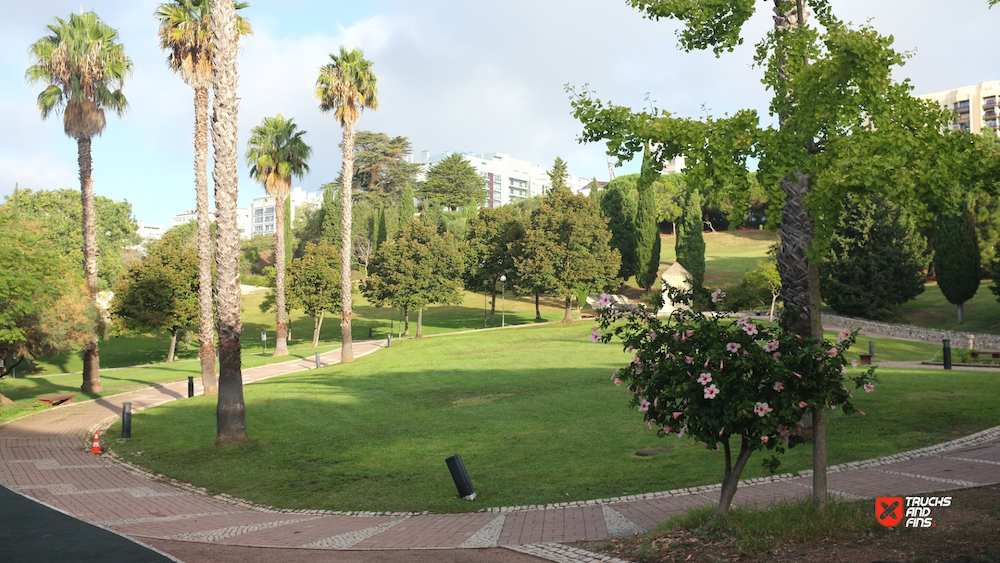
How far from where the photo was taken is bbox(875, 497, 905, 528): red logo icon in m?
7.34

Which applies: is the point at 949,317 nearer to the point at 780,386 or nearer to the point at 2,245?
the point at 780,386

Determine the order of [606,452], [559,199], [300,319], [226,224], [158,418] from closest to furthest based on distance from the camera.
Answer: [606,452], [226,224], [158,418], [559,199], [300,319]

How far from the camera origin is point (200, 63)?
27.3 m

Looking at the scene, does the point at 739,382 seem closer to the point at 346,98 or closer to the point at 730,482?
the point at 730,482

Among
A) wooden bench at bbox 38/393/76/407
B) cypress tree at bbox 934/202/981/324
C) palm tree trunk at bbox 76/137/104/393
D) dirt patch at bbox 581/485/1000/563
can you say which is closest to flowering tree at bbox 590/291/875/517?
dirt patch at bbox 581/485/1000/563

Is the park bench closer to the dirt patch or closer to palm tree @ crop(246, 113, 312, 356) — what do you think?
the dirt patch

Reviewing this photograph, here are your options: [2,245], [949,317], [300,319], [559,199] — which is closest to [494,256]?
[559,199]

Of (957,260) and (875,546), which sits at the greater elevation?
(957,260)

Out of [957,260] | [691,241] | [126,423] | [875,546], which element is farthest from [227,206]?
[691,241]

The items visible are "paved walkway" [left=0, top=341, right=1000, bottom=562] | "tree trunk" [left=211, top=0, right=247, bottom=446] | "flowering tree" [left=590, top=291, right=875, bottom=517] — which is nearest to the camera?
"flowering tree" [left=590, top=291, right=875, bottom=517]

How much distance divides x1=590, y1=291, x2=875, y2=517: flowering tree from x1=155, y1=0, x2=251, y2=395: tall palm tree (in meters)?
23.2

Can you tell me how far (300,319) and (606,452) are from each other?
216 ft

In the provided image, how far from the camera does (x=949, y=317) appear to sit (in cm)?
4734

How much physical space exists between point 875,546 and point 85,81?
33.1 m
